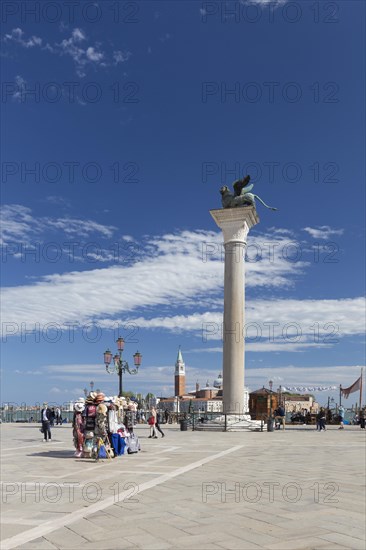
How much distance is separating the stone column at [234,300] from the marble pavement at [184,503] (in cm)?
1348

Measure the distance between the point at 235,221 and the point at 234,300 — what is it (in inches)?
176

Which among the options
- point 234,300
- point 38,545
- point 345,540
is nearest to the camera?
point 38,545

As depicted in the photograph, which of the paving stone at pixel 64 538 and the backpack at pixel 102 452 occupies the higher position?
the paving stone at pixel 64 538

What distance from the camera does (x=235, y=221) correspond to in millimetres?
30062

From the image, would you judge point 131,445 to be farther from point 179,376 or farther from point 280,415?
point 179,376

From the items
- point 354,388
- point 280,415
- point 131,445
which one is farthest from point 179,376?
point 131,445

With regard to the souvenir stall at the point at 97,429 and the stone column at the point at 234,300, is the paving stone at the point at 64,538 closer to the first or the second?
the souvenir stall at the point at 97,429

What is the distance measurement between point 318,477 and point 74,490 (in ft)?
16.4

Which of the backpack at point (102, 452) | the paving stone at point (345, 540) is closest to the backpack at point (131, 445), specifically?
the backpack at point (102, 452)

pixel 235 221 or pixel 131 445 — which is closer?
pixel 131 445

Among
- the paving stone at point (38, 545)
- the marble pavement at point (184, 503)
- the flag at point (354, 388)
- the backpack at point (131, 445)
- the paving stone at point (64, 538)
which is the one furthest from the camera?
the flag at point (354, 388)

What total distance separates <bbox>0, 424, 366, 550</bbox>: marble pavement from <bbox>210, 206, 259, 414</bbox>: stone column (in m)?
13.5

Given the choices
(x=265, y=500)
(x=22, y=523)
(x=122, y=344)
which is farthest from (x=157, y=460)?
(x=122, y=344)

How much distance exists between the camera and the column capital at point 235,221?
1176 inches
